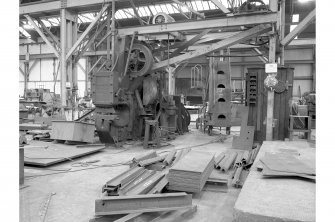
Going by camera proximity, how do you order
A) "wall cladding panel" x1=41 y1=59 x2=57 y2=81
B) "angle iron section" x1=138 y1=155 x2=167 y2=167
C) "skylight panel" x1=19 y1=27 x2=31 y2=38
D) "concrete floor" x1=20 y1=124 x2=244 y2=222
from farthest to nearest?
"wall cladding panel" x1=41 y1=59 x2=57 y2=81 < "skylight panel" x1=19 y1=27 x2=31 y2=38 < "angle iron section" x1=138 y1=155 x2=167 y2=167 < "concrete floor" x1=20 y1=124 x2=244 y2=222

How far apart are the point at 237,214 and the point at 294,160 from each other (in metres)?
1.97

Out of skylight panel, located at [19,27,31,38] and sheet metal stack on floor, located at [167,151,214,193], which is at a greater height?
skylight panel, located at [19,27,31,38]

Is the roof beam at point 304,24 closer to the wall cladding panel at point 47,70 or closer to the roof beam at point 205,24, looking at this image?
the roof beam at point 205,24

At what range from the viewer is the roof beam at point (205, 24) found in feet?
23.7

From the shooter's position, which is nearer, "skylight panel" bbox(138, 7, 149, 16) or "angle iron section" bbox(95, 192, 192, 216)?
"angle iron section" bbox(95, 192, 192, 216)

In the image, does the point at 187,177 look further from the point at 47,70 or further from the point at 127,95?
the point at 47,70

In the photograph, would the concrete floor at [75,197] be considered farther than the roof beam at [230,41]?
No

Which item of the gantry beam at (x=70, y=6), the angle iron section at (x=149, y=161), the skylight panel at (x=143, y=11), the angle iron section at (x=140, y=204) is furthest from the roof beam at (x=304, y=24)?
the skylight panel at (x=143, y=11)

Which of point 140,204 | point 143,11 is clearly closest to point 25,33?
point 143,11

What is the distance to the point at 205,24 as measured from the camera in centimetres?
786

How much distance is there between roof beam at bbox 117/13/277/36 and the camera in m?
7.24

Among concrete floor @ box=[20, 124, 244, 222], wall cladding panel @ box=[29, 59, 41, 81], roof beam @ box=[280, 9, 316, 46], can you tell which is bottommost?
concrete floor @ box=[20, 124, 244, 222]

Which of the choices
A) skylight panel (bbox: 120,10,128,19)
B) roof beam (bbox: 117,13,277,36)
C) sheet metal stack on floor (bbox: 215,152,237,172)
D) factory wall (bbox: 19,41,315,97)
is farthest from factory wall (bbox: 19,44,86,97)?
sheet metal stack on floor (bbox: 215,152,237,172)

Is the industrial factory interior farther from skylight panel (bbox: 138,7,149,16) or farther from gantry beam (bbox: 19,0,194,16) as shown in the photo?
skylight panel (bbox: 138,7,149,16)
